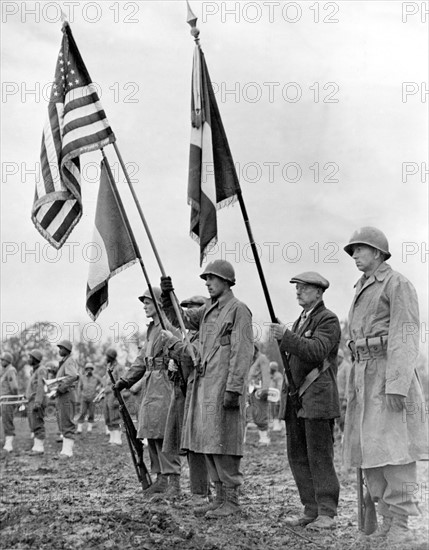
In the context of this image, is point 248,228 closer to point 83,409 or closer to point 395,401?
point 395,401

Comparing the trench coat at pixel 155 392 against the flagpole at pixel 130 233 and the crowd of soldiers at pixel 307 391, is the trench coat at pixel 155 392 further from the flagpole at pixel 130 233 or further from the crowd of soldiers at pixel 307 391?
the flagpole at pixel 130 233

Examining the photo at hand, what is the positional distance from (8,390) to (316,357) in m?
15.1

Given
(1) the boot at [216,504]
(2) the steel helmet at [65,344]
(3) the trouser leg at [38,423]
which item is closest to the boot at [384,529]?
(1) the boot at [216,504]

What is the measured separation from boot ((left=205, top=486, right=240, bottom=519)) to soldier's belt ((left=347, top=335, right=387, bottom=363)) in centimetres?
196

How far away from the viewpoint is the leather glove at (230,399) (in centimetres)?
769

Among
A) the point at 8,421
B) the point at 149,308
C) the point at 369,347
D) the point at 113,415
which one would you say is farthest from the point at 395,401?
the point at 113,415

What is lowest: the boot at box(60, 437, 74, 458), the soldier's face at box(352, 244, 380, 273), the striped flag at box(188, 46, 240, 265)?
the boot at box(60, 437, 74, 458)

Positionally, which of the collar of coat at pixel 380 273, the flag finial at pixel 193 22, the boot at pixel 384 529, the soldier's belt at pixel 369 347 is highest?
the flag finial at pixel 193 22

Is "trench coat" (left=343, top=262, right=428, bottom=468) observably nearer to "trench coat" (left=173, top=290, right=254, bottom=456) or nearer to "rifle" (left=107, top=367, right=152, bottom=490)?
"trench coat" (left=173, top=290, right=254, bottom=456)

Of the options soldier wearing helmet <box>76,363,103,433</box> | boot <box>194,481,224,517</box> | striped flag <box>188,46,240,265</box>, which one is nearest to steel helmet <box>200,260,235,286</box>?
striped flag <box>188,46,240,265</box>

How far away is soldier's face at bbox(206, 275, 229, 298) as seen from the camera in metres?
8.30

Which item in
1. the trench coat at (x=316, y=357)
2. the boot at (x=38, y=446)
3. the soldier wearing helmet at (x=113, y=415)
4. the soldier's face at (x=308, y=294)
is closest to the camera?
the trench coat at (x=316, y=357)

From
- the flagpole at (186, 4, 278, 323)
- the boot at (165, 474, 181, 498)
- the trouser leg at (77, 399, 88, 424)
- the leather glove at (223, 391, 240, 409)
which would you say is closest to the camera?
the flagpole at (186, 4, 278, 323)

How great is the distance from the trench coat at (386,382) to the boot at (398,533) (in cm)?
44
